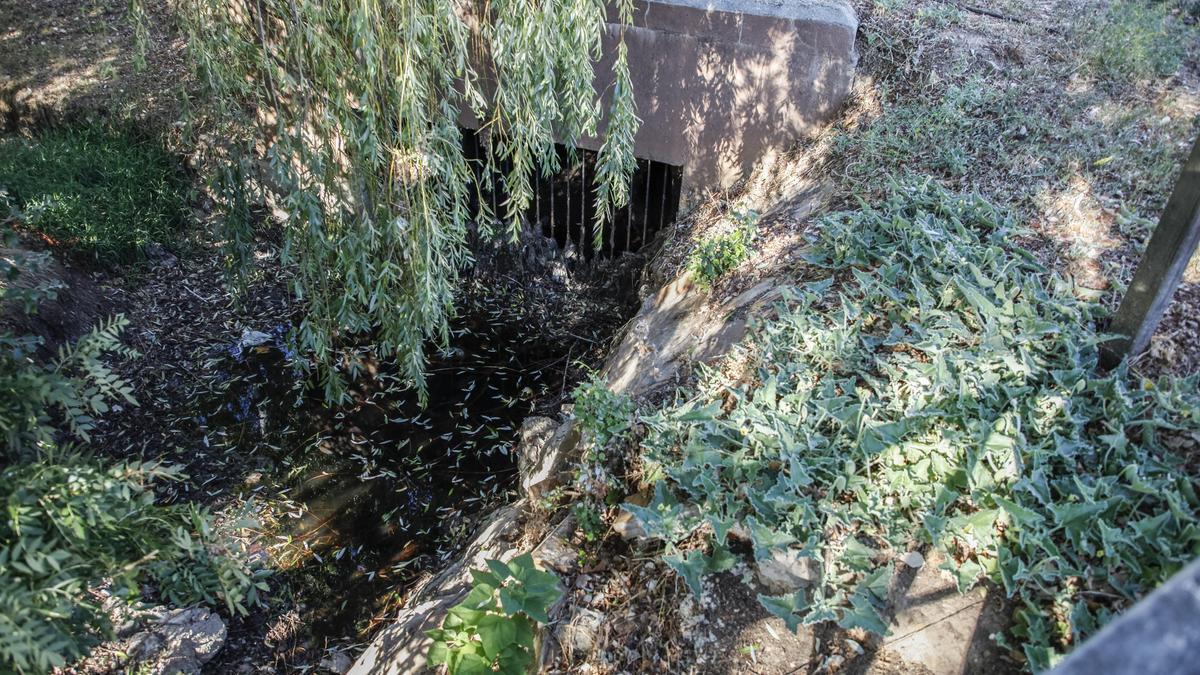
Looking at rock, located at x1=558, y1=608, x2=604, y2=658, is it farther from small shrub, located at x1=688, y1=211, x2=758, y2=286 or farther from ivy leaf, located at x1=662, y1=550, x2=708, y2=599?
small shrub, located at x1=688, y1=211, x2=758, y2=286

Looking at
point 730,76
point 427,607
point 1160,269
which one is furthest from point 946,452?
point 730,76

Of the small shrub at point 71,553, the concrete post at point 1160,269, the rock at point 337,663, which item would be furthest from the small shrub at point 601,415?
the concrete post at point 1160,269

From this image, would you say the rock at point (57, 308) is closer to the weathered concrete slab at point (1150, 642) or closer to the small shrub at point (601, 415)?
the small shrub at point (601, 415)

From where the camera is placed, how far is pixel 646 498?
10.3ft

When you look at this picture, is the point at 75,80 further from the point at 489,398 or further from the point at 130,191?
the point at 489,398

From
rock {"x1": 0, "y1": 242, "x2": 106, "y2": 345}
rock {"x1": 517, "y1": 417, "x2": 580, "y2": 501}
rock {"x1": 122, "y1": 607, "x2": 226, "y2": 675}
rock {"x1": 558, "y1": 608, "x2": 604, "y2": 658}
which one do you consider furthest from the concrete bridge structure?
rock {"x1": 122, "y1": 607, "x2": 226, "y2": 675}

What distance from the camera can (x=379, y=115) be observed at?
365cm

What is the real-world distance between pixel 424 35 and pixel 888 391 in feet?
8.62

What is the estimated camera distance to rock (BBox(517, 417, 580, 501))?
12.3 ft

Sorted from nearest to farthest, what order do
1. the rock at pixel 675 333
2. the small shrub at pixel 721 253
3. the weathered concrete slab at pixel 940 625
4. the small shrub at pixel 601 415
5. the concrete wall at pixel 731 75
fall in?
the weathered concrete slab at pixel 940 625 < the small shrub at pixel 601 415 < the rock at pixel 675 333 < the small shrub at pixel 721 253 < the concrete wall at pixel 731 75

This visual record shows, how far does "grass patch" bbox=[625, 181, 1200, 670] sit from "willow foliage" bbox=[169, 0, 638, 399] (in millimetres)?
1675

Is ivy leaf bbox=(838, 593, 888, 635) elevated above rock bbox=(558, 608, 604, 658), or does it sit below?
above

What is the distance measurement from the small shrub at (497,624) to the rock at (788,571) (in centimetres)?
77

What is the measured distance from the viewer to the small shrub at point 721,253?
4.43m
